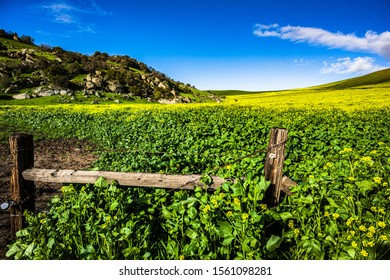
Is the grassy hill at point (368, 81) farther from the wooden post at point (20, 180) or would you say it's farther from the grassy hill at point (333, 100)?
the wooden post at point (20, 180)

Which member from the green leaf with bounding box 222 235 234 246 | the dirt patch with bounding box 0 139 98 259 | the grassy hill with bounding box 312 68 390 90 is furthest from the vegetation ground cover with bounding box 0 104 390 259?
the grassy hill with bounding box 312 68 390 90

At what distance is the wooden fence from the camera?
3.76 meters

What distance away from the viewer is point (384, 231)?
282 cm

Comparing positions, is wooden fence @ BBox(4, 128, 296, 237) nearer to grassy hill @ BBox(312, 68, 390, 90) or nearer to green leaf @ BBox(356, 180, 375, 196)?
green leaf @ BBox(356, 180, 375, 196)

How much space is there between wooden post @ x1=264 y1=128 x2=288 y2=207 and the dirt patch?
17.4ft

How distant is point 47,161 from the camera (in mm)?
11977

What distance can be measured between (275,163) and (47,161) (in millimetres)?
11583

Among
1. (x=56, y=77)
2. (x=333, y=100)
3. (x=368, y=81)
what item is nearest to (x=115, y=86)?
(x=56, y=77)

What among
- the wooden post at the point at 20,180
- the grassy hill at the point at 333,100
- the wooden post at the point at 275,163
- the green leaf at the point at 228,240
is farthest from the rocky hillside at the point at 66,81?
the green leaf at the point at 228,240

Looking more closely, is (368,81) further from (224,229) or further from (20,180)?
(20,180)

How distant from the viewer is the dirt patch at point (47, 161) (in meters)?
6.47
